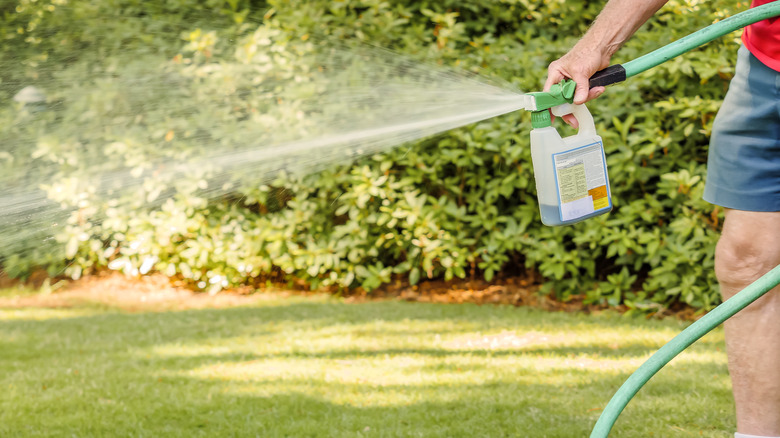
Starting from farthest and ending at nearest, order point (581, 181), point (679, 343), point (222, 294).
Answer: point (222, 294) → point (581, 181) → point (679, 343)

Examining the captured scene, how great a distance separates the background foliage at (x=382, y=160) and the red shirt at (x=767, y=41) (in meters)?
A: 2.21

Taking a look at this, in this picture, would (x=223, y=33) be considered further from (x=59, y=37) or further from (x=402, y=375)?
(x=402, y=375)

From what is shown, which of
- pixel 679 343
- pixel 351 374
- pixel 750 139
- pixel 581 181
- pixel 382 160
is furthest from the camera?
pixel 382 160

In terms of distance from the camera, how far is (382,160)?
189 inches

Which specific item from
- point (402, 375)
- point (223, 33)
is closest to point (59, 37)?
point (223, 33)

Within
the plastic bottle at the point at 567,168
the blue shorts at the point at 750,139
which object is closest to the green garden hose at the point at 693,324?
the plastic bottle at the point at 567,168

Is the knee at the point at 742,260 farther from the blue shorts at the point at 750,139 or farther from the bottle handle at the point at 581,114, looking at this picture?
the bottle handle at the point at 581,114

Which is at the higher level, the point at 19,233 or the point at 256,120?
the point at 256,120

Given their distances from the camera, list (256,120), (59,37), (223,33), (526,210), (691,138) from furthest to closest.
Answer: (59,37), (223,33), (256,120), (526,210), (691,138)

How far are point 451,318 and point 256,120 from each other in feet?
5.94

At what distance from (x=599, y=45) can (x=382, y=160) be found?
3098 mm

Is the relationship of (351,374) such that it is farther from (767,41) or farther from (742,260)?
(767,41)

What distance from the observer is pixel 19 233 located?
4.44 m

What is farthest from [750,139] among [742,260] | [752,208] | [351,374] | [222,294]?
[222,294]
